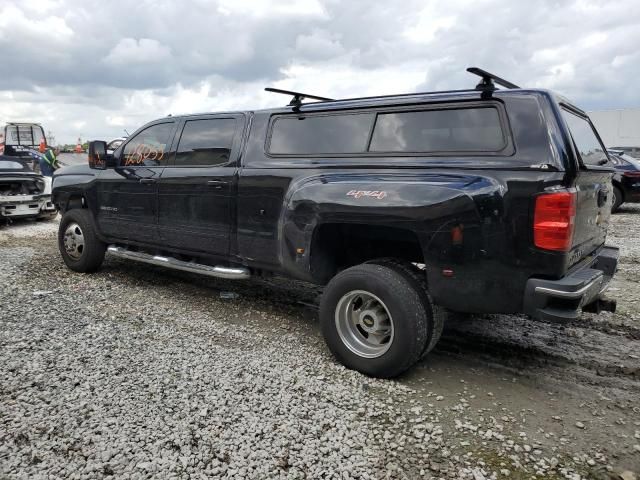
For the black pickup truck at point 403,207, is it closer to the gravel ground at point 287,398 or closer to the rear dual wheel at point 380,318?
the rear dual wheel at point 380,318

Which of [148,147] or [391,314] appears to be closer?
[391,314]

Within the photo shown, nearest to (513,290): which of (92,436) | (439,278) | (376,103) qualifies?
(439,278)

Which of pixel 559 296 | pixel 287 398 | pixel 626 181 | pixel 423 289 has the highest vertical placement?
pixel 626 181

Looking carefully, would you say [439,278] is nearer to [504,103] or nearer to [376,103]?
[504,103]

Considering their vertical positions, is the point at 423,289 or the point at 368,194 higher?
the point at 368,194

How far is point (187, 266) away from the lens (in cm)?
487

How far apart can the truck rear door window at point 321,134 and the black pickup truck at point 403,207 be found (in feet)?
0.04

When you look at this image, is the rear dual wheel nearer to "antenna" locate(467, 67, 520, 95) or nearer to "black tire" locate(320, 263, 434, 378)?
"black tire" locate(320, 263, 434, 378)

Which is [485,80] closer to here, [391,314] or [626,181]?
[391,314]

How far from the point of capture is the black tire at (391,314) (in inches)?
127

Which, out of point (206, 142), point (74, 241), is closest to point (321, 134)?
point (206, 142)

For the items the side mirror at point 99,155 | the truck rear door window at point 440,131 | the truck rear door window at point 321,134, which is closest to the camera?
the truck rear door window at point 440,131

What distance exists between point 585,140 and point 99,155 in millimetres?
5025

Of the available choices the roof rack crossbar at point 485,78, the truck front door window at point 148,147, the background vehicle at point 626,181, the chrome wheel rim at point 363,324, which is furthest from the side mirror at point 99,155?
the background vehicle at point 626,181
